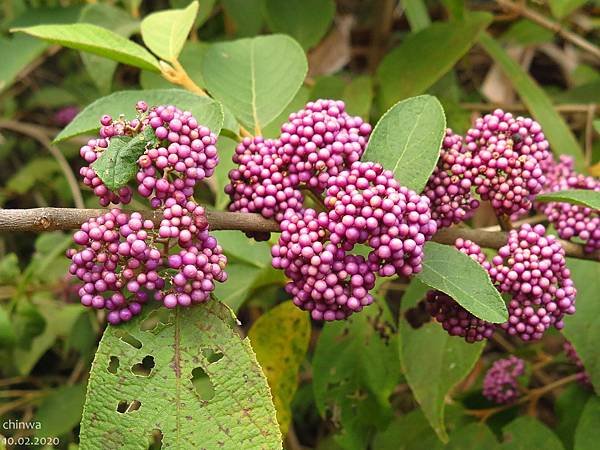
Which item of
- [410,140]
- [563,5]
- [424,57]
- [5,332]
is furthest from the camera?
[563,5]

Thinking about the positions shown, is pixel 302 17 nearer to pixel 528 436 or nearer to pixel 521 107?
pixel 521 107

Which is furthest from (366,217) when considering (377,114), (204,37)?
(204,37)

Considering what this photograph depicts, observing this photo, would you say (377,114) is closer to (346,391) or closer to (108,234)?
(346,391)

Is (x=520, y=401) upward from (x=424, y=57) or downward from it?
downward

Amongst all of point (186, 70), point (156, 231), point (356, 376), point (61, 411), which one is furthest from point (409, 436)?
point (61, 411)

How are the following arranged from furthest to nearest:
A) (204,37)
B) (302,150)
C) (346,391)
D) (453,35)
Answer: (204,37)
(453,35)
(346,391)
(302,150)

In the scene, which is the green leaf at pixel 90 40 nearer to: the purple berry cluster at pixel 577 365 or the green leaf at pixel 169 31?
the green leaf at pixel 169 31
